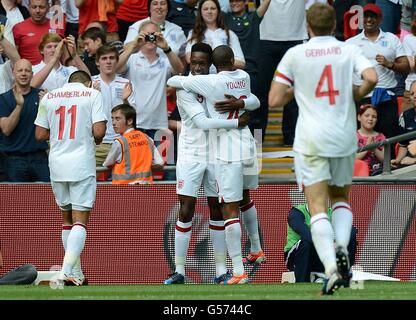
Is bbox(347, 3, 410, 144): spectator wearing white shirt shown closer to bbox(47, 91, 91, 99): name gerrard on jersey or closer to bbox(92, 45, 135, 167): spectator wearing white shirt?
bbox(92, 45, 135, 167): spectator wearing white shirt

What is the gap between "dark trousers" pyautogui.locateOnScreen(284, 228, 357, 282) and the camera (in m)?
14.7

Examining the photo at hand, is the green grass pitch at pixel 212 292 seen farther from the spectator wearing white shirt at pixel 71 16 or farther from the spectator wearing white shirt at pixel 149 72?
the spectator wearing white shirt at pixel 71 16

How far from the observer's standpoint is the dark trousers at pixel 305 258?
14.7 meters

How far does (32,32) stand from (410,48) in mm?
5641

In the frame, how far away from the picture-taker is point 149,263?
1705 cm

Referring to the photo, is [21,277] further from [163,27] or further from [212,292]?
[163,27]

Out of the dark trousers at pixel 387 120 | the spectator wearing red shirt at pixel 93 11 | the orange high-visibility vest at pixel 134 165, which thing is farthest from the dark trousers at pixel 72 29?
the dark trousers at pixel 387 120

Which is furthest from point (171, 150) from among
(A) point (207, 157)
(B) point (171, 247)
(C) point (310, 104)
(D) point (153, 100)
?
(C) point (310, 104)

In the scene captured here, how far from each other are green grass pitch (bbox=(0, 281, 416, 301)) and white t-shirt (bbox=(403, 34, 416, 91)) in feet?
18.9

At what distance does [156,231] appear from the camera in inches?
672

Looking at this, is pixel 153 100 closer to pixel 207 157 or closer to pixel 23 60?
pixel 23 60

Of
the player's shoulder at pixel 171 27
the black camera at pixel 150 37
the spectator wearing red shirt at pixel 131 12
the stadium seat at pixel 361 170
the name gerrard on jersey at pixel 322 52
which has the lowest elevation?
the stadium seat at pixel 361 170

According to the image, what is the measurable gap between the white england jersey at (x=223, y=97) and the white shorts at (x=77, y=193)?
1.51 metres

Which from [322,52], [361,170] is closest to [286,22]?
[361,170]
